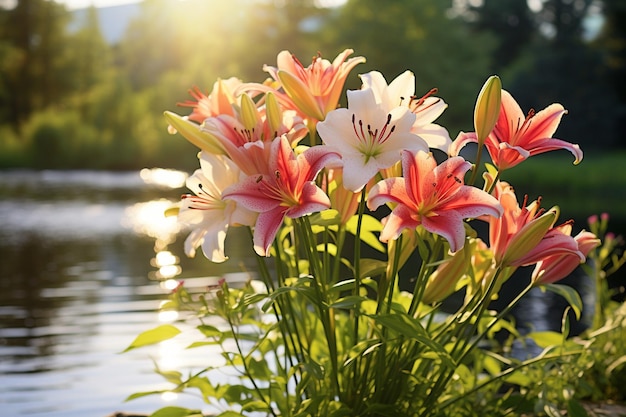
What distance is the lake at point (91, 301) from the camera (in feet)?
10.7

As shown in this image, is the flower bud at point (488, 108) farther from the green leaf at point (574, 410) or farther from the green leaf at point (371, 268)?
the green leaf at point (574, 410)

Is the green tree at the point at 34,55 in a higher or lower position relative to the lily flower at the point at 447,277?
higher

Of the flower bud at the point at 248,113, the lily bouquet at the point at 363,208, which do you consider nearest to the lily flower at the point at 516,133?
the lily bouquet at the point at 363,208

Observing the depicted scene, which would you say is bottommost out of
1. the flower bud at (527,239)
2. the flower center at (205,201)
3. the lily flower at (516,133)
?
the flower bud at (527,239)

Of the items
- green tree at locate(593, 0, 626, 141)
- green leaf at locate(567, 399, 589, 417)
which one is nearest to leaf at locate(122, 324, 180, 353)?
green leaf at locate(567, 399, 589, 417)

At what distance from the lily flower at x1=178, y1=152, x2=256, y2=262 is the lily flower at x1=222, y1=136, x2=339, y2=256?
9cm

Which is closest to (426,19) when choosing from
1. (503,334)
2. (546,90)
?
(546,90)

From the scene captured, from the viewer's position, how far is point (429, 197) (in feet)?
4.33

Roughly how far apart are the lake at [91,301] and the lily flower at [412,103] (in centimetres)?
109

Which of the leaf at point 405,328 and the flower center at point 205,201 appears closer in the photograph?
the leaf at point 405,328

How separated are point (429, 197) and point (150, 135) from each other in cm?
2243

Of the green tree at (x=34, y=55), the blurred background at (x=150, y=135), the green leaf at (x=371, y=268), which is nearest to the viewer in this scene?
the green leaf at (x=371, y=268)

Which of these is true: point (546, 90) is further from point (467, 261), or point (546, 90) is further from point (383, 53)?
point (467, 261)

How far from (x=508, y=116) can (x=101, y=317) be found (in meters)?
3.66
